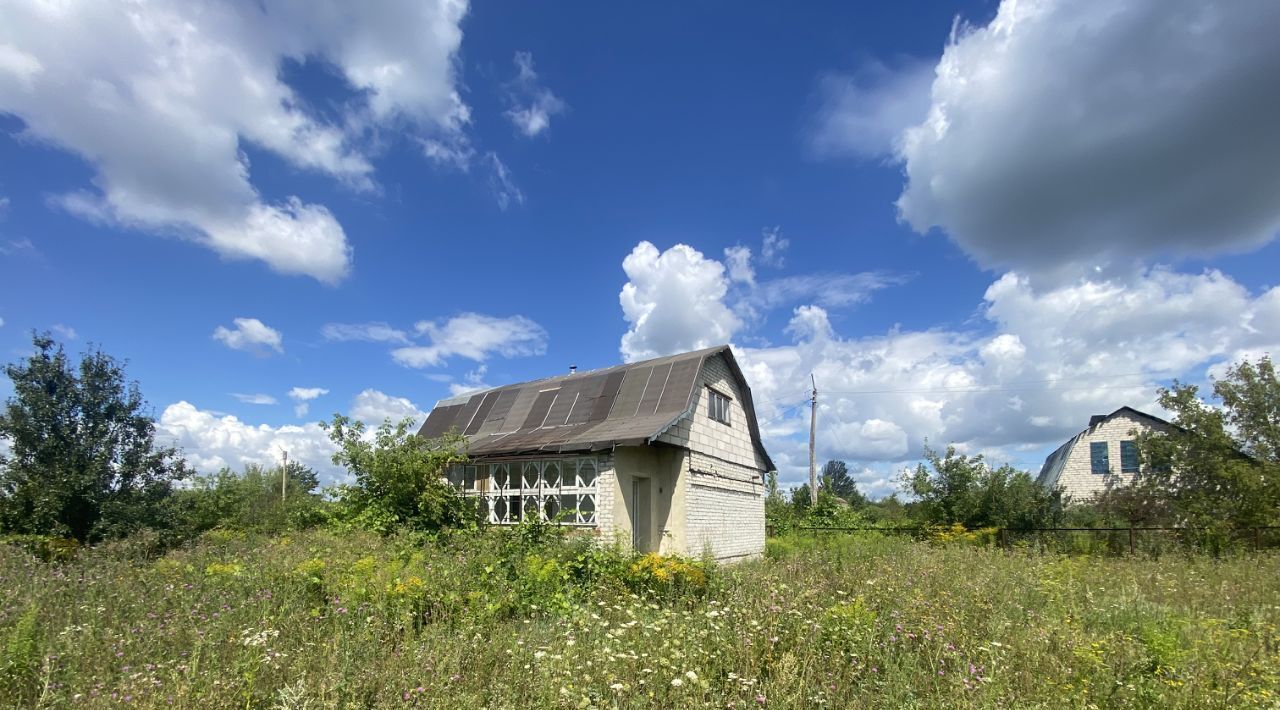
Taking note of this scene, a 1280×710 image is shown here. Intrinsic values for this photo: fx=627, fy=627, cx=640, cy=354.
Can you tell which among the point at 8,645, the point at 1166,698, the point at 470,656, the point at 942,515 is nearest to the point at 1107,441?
the point at 942,515

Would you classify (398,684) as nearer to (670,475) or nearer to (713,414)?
(670,475)

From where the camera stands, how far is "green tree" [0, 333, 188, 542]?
11.4m

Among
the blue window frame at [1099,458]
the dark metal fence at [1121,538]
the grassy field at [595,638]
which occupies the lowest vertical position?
the dark metal fence at [1121,538]

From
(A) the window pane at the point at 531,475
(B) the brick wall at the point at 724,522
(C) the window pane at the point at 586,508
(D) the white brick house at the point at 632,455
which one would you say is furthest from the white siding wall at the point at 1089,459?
(A) the window pane at the point at 531,475

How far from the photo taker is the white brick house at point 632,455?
43.6 feet

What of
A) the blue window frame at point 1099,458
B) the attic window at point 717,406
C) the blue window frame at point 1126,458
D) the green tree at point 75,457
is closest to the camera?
the green tree at point 75,457

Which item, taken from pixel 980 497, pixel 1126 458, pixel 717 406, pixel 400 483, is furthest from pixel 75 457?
pixel 1126 458

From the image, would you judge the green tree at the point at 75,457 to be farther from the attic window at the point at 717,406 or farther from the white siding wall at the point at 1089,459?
the white siding wall at the point at 1089,459

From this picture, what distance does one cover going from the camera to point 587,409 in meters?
16.3

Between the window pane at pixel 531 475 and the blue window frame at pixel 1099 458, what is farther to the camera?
the blue window frame at pixel 1099 458

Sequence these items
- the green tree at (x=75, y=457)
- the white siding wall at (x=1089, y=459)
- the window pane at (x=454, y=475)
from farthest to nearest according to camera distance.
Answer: the white siding wall at (x=1089, y=459) → the window pane at (x=454, y=475) → the green tree at (x=75, y=457)

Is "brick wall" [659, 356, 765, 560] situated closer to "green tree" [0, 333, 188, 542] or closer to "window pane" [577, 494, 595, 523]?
"window pane" [577, 494, 595, 523]

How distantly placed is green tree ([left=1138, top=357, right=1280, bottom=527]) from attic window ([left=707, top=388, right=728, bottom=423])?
39.3 ft

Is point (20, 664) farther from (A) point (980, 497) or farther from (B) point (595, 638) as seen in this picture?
(A) point (980, 497)
